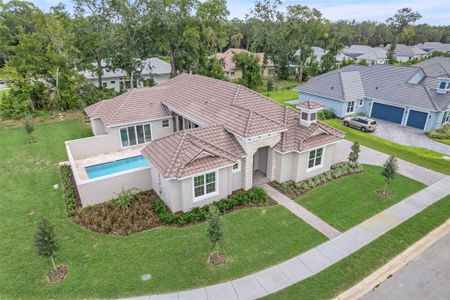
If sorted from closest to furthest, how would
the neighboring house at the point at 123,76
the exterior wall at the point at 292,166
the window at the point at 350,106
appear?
the exterior wall at the point at 292,166
the window at the point at 350,106
the neighboring house at the point at 123,76

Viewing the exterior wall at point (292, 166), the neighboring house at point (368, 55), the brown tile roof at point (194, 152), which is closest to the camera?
the brown tile roof at point (194, 152)

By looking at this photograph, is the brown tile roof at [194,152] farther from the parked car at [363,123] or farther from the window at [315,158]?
the parked car at [363,123]

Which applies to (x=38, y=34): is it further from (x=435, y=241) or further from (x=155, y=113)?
(x=435, y=241)

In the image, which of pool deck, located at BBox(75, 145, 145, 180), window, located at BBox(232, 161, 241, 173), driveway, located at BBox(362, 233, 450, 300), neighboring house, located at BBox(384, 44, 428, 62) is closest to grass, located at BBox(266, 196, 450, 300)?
driveway, located at BBox(362, 233, 450, 300)

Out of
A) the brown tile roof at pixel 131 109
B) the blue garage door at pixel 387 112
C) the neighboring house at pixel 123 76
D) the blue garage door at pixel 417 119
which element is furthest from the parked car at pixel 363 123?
the neighboring house at pixel 123 76

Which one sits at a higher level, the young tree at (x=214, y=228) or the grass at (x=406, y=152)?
the young tree at (x=214, y=228)

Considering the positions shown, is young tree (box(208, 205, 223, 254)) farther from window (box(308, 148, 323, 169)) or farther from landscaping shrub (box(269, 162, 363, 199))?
window (box(308, 148, 323, 169))

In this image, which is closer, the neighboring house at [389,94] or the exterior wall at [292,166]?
the exterior wall at [292,166]

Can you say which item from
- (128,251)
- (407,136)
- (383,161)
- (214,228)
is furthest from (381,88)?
(128,251)
